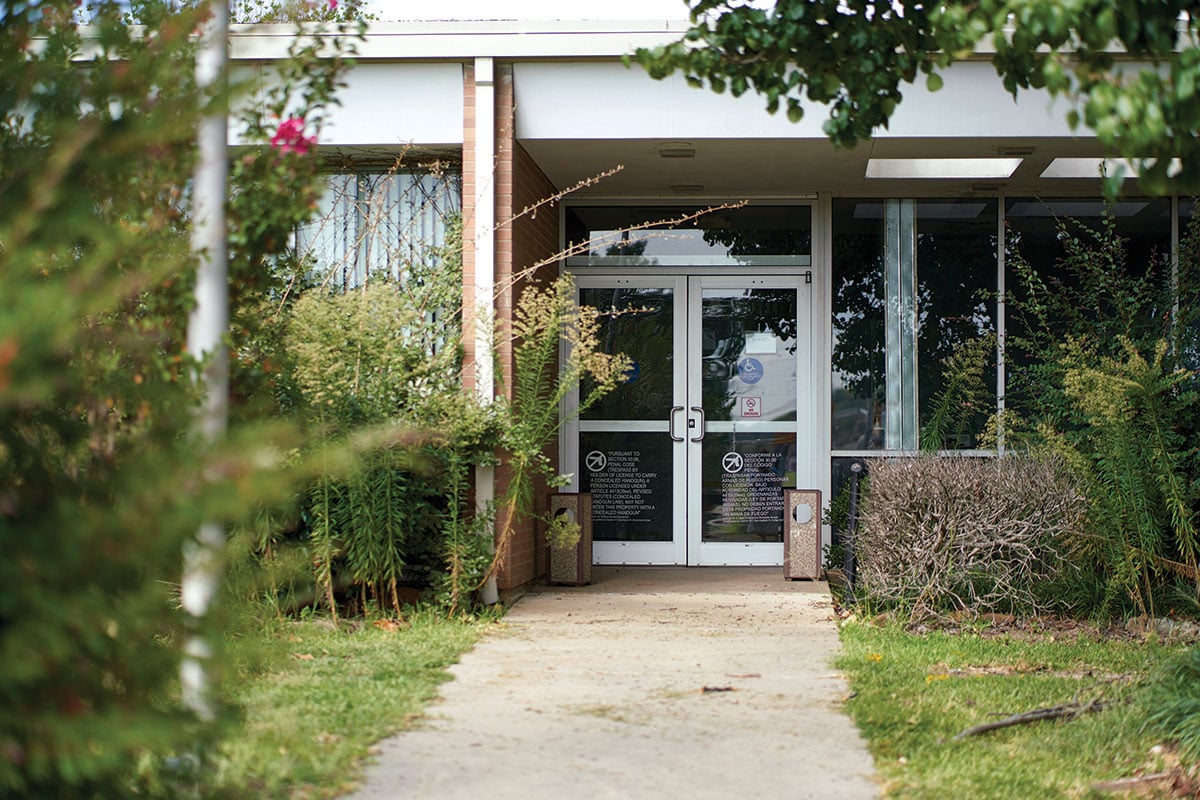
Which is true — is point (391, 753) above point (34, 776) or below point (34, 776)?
below

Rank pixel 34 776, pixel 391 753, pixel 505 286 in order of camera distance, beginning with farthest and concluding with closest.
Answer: pixel 505 286, pixel 391 753, pixel 34 776

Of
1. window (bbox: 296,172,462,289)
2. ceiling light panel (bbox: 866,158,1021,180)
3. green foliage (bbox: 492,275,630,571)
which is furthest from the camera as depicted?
ceiling light panel (bbox: 866,158,1021,180)

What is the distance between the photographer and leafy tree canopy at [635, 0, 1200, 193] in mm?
2969

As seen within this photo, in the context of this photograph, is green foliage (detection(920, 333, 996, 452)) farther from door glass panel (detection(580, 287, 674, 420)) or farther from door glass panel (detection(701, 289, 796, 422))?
door glass panel (detection(580, 287, 674, 420))

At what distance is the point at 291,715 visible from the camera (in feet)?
15.1

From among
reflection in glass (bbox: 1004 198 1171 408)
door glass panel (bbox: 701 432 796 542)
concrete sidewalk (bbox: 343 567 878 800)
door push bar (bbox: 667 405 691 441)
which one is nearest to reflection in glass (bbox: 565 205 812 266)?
door push bar (bbox: 667 405 691 441)

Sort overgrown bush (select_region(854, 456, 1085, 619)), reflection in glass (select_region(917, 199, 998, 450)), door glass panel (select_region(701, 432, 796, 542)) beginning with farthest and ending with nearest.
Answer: door glass panel (select_region(701, 432, 796, 542))
reflection in glass (select_region(917, 199, 998, 450))
overgrown bush (select_region(854, 456, 1085, 619))

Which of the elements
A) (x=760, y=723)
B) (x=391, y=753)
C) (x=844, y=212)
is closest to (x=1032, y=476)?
(x=760, y=723)

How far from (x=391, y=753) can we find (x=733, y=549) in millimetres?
6439

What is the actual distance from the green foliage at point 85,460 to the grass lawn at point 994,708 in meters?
2.83

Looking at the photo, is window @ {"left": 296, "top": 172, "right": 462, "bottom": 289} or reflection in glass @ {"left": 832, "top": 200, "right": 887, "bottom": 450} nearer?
window @ {"left": 296, "top": 172, "right": 462, "bottom": 289}

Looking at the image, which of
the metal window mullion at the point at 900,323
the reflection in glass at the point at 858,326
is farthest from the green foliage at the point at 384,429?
the metal window mullion at the point at 900,323

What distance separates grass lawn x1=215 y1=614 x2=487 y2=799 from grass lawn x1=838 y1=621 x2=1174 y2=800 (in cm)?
180

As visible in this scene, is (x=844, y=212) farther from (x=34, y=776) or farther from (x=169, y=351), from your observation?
(x=34, y=776)
